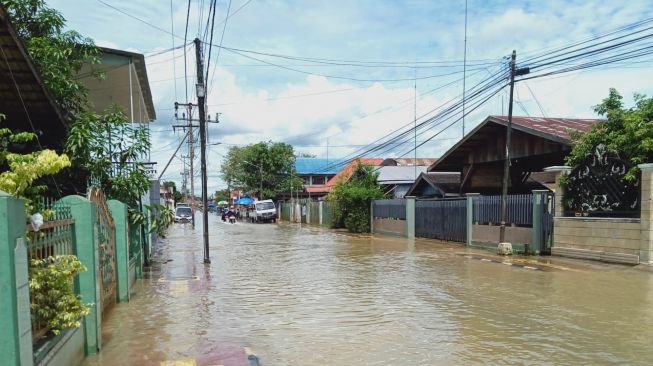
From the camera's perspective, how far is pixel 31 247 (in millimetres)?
4211

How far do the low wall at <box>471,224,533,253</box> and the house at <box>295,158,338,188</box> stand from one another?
162 ft

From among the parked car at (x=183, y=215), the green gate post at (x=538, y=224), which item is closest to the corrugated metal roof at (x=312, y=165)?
the parked car at (x=183, y=215)

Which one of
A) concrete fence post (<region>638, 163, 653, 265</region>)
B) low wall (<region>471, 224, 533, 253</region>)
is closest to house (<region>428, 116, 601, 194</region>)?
low wall (<region>471, 224, 533, 253</region>)

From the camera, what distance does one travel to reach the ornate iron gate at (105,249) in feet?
23.0

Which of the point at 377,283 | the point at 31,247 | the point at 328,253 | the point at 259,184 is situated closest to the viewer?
the point at 31,247

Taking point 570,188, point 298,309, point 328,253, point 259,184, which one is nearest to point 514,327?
point 298,309

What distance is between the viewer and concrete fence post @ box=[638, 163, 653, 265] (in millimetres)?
11995

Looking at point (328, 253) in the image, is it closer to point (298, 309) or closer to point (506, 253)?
point (506, 253)

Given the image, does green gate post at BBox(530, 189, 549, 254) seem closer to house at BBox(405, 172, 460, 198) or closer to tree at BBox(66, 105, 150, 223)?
house at BBox(405, 172, 460, 198)

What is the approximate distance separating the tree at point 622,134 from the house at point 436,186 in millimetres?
10703

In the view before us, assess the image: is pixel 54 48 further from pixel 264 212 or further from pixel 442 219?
pixel 264 212

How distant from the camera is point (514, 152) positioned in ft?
63.3

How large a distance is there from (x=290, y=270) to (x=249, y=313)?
5207mm

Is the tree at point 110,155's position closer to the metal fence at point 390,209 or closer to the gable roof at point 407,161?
the metal fence at point 390,209
